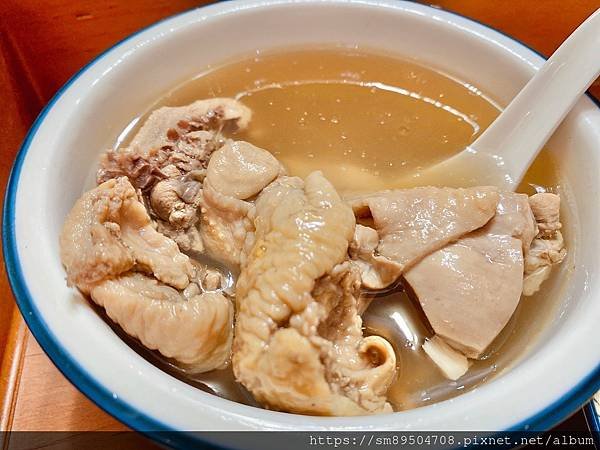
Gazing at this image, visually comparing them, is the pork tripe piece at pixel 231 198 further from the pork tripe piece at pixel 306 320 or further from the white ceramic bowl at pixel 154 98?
the white ceramic bowl at pixel 154 98

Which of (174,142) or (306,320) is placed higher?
(306,320)

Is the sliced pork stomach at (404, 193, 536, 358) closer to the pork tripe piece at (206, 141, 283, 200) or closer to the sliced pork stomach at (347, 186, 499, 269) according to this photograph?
the sliced pork stomach at (347, 186, 499, 269)

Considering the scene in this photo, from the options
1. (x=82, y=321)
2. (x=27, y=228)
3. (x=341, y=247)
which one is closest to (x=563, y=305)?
(x=341, y=247)

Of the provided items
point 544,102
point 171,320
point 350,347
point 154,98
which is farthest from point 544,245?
point 154,98

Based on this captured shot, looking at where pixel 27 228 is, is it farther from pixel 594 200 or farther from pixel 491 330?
pixel 594 200

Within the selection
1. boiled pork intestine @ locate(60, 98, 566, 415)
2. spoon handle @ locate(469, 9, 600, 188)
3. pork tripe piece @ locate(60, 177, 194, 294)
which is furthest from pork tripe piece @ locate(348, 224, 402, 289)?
spoon handle @ locate(469, 9, 600, 188)

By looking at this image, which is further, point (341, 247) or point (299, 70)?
point (299, 70)

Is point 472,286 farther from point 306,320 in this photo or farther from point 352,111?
point 352,111
